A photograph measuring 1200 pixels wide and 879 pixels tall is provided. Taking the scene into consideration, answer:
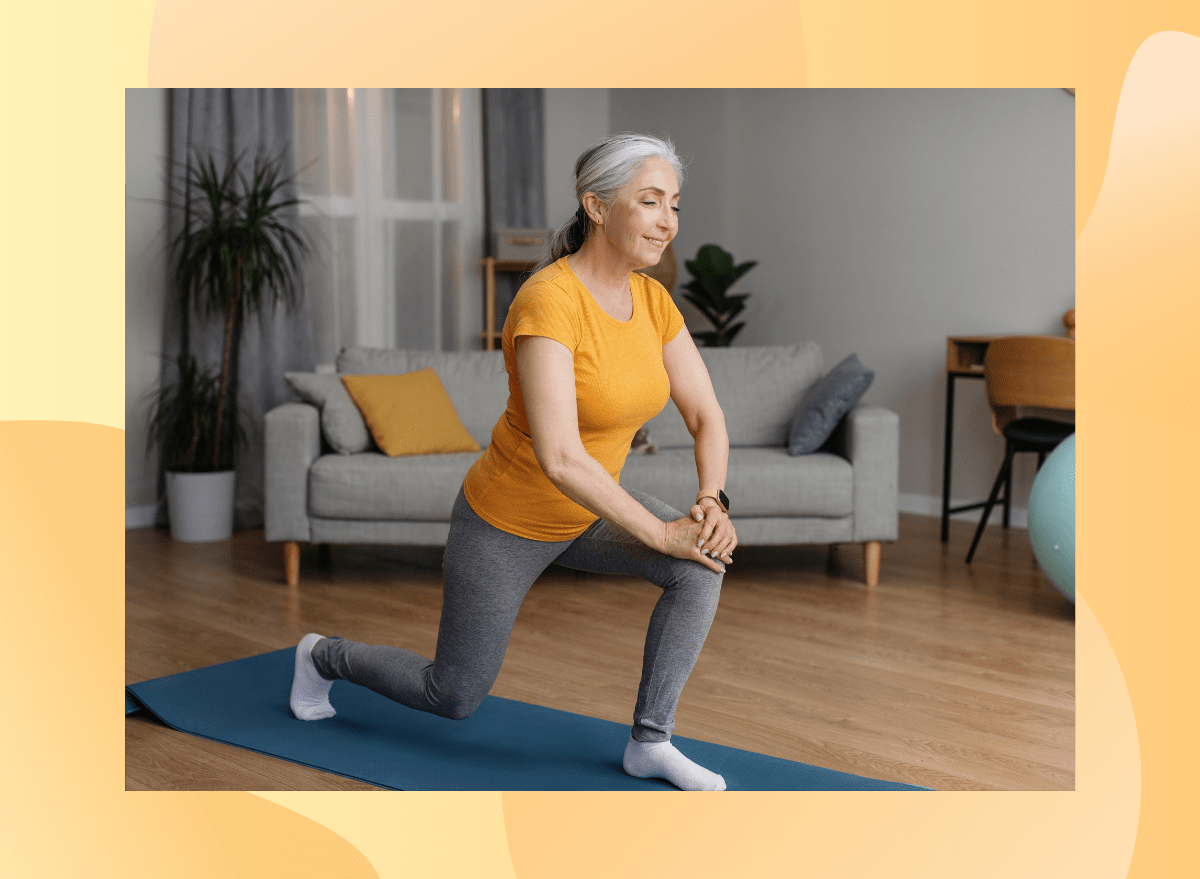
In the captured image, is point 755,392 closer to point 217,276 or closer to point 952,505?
point 952,505

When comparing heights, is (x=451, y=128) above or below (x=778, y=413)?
above

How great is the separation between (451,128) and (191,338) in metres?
1.83

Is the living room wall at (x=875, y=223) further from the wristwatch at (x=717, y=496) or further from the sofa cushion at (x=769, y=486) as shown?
the wristwatch at (x=717, y=496)

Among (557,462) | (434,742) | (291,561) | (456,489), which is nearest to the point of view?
(557,462)

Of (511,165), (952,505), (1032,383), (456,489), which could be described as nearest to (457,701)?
(456,489)

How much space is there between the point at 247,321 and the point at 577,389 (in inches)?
143

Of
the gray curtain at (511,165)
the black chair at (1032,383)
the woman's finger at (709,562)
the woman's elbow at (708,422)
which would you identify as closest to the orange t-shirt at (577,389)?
the woman's elbow at (708,422)

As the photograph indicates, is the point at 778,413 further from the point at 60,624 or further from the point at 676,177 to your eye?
the point at 60,624

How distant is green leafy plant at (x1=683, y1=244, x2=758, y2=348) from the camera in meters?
5.83

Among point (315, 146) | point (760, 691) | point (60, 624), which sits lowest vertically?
point (760, 691)

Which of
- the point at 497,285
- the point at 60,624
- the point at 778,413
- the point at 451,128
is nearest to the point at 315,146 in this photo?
the point at 451,128

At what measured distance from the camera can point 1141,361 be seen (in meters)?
Result: 1.50

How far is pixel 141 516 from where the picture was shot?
506 centimetres

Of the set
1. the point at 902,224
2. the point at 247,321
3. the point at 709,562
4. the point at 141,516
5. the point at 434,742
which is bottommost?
the point at 434,742
